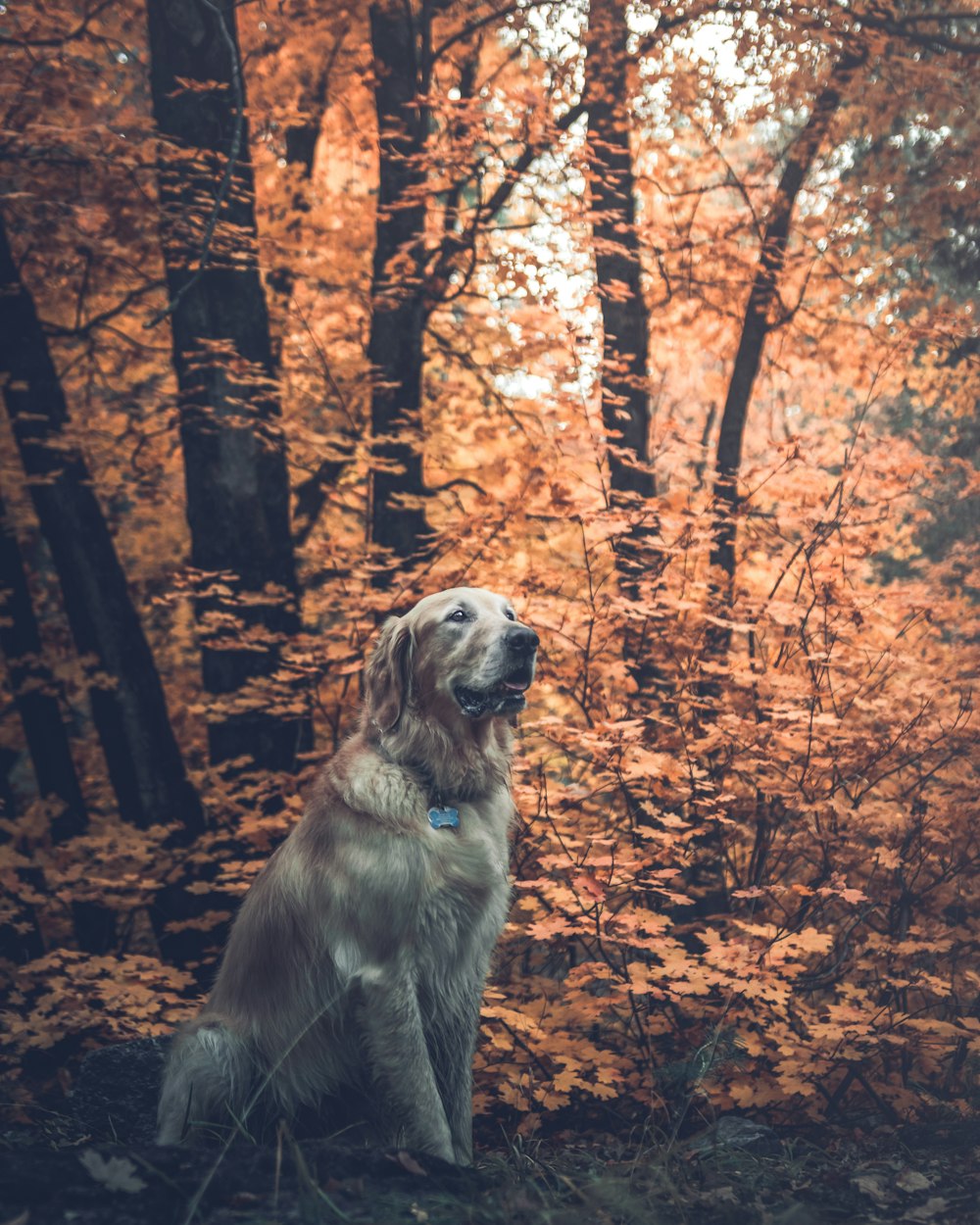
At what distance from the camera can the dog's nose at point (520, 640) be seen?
3.49m

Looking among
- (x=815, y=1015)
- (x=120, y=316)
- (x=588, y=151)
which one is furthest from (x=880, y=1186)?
(x=120, y=316)

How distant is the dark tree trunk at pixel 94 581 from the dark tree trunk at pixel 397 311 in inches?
82.0

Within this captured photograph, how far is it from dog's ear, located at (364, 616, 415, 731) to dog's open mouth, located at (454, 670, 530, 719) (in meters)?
0.21

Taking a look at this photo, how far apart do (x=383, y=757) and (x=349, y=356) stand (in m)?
6.74

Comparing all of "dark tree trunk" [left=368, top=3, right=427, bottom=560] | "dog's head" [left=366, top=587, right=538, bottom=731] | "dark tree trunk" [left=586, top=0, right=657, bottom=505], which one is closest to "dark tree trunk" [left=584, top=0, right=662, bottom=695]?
"dark tree trunk" [left=586, top=0, right=657, bottom=505]

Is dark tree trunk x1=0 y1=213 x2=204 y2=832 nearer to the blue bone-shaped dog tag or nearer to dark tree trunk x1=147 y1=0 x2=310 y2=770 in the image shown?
dark tree trunk x1=147 y1=0 x2=310 y2=770

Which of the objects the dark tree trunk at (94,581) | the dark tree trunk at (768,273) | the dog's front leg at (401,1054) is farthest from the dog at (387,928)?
the dark tree trunk at (768,273)

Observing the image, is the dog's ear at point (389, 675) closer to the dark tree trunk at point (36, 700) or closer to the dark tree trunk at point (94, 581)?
the dark tree trunk at point (94, 581)

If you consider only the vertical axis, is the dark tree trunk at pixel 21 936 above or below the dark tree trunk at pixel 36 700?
below

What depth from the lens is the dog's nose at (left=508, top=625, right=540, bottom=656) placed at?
3.49 m

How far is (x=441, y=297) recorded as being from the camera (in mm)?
8086

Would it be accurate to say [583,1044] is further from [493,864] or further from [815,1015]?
[493,864]

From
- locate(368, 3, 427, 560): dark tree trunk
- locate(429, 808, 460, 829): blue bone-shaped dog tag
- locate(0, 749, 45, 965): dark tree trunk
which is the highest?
locate(368, 3, 427, 560): dark tree trunk

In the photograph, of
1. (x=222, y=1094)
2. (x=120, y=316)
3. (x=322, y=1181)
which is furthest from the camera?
(x=120, y=316)
